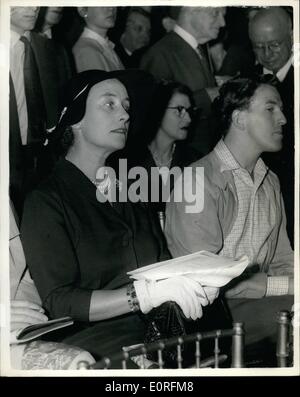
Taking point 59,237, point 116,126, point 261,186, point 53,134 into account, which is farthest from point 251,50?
point 59,237

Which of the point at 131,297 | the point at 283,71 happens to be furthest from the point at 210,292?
the point at 283,71

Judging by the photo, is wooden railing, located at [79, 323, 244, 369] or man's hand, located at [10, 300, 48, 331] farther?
man's hand, located at [10, 300, 48, 331]

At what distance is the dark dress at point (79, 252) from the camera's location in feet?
5.14

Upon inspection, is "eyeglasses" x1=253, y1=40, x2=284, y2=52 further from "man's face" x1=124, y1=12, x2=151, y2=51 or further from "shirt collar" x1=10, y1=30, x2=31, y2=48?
"shirt collar" x1=10, y1=30, x2=31, y2=48

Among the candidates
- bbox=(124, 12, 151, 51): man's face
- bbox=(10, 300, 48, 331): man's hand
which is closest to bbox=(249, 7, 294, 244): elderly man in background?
bbox=(124, 12, 151, 51): man's face

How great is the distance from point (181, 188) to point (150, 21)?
1.85 feet

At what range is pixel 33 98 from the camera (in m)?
1.82

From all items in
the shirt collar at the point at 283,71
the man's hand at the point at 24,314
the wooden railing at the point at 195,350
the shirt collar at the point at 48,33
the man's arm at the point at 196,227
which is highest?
the shirt collar at the point at 48,33

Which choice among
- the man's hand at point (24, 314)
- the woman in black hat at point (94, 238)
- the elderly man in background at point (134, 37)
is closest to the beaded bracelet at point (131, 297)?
the woman in black hat at point (94, 238)

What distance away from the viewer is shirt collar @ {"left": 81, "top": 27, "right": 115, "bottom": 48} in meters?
1.93

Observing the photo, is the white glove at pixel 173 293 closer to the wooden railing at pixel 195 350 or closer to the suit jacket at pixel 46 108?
the wooden railing at pixel 195 350

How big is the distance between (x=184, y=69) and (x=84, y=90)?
0.44 m

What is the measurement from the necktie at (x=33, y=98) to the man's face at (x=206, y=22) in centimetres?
52

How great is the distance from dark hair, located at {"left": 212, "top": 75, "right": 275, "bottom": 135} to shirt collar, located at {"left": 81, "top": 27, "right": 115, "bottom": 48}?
15.8 inches
